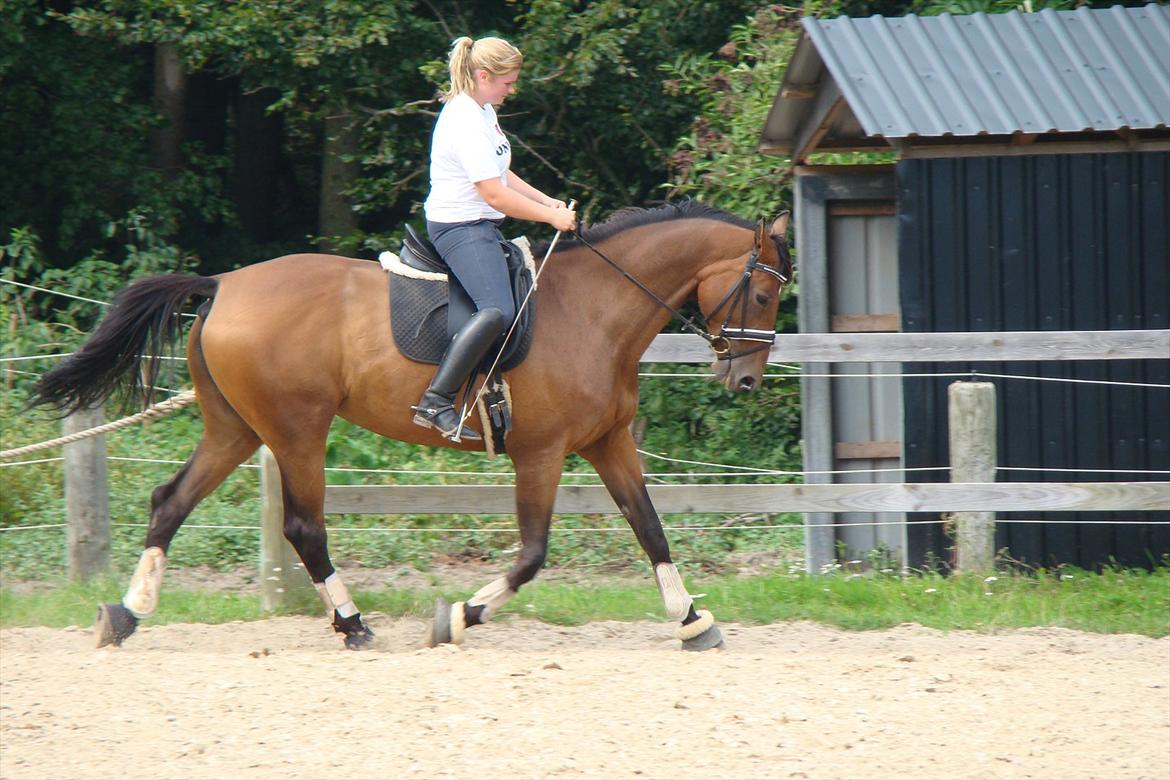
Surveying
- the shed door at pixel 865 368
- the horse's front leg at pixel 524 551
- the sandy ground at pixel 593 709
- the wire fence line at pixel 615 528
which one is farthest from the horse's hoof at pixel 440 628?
the shed door at pixel 865 368

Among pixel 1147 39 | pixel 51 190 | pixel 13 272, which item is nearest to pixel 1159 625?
pixel 1147 39

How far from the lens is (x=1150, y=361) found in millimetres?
7484

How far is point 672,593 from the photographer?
6.08 m

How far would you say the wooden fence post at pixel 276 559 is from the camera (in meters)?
6.85

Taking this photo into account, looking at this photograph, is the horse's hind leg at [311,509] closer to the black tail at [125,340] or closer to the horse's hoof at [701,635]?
the black tail at [125,340]

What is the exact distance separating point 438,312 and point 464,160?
0.73 meters

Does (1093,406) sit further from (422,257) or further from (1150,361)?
(422,257)

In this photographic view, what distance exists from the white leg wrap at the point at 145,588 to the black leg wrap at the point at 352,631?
883mm

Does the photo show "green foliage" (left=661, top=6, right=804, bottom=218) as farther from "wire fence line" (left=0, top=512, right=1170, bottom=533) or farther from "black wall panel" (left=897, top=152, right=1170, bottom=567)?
"wire fence line" (left=0, top=512, right=1170, bottom=533)

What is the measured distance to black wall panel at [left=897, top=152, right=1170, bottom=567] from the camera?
752cm

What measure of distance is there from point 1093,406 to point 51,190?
1057 centimetres

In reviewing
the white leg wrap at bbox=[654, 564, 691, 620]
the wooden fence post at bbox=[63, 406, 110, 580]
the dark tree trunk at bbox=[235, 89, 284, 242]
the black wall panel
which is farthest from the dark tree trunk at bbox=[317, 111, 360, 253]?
the white leg wrap at bbox=[654, 564, 691, 620]

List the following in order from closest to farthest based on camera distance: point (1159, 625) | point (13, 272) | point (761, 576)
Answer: point (1159, 625) < point (761, 576) < point (13, 272)

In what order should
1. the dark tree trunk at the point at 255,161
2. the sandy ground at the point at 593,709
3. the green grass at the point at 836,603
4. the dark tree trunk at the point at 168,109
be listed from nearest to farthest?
the sandy ground at the point at 593,709, the green grass at the point at 836,603, the dark tree trunk at the point at 168,109, the dark tree trunk at the point at 255,161
